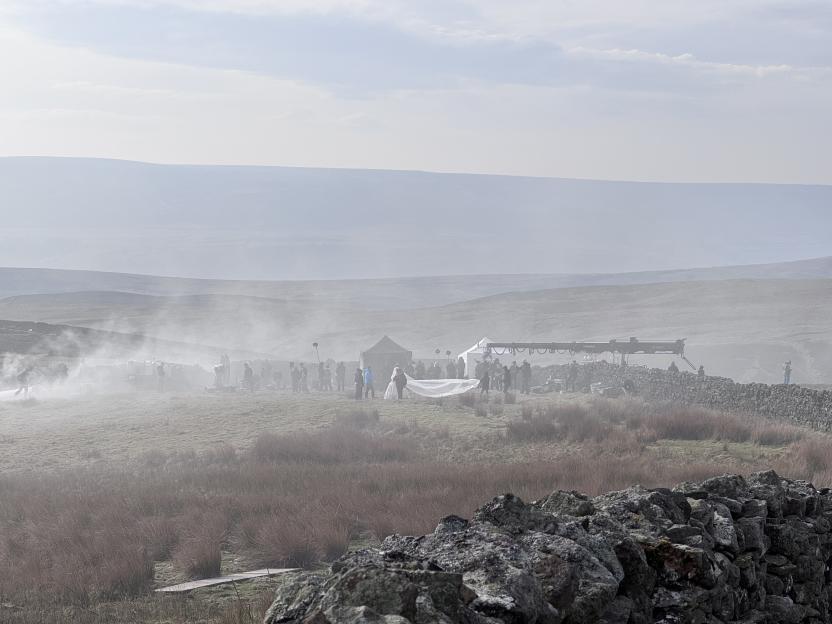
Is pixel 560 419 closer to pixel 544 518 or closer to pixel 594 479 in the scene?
pixel 594 479

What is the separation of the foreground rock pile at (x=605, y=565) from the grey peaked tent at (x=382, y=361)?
44.5 meters

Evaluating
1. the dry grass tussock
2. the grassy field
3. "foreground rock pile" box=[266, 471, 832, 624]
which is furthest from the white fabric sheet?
"foreground rock pile" box=[266, 471, 832, 624]

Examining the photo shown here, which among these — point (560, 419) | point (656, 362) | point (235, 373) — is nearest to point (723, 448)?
point (560, 419)

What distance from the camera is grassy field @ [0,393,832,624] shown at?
40.3 feet

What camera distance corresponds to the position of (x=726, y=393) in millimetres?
35562

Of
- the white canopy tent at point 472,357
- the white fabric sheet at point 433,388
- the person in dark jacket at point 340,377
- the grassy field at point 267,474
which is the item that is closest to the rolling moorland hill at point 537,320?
the white canopy tent at point 472,357

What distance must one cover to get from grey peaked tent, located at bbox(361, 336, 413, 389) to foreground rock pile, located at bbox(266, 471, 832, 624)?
146 feet

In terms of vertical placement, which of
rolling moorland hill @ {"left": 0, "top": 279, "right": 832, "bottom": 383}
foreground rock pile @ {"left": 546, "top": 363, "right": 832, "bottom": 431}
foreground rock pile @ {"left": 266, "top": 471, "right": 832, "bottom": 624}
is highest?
foreground rock pile @ {"left": 266, "top": 471, "right": 832, "bottom": 624}

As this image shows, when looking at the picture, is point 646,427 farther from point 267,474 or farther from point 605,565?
point 605,565

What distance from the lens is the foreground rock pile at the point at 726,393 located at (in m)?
29.4

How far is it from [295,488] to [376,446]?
7323 mm

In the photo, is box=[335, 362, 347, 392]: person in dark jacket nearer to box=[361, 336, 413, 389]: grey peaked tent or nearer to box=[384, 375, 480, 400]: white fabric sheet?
box=[361, 336, 413, 389]: grey peaked tent

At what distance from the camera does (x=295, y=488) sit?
1819 cm

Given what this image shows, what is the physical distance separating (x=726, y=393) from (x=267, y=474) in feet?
67.1
